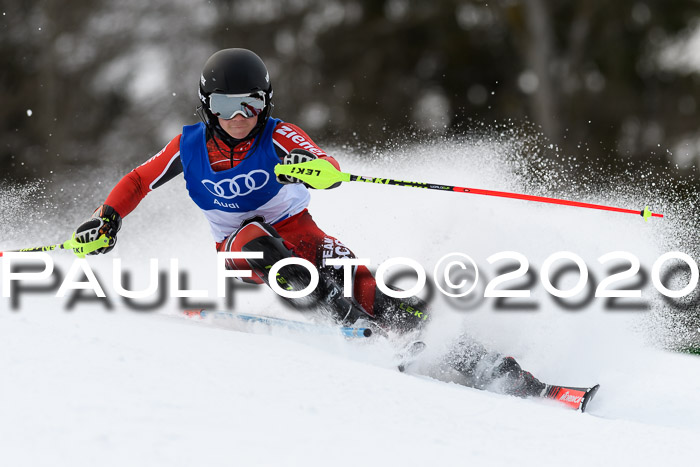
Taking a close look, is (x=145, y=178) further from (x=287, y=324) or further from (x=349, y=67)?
(x=349, y=67)

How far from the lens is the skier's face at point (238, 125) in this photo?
392cm

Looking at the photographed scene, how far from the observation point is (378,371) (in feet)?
10.3

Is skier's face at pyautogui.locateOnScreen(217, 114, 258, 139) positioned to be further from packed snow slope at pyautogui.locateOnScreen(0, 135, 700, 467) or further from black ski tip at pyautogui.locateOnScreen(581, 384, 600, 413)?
black ski tip at pyautogui.locateOnScreen(581, 384, 600, 413)

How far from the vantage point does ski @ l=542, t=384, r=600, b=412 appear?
12.3ft

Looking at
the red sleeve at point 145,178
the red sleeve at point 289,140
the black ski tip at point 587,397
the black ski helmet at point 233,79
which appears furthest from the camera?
the red sleeve at point 145,178

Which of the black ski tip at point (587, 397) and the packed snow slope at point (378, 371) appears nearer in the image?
the packed snow slope at point (378, 371)

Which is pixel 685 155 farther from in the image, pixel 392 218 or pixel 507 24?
pixel 392 218

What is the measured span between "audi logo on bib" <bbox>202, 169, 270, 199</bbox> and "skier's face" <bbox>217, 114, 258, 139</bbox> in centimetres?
19

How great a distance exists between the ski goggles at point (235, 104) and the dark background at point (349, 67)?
14.6 metres

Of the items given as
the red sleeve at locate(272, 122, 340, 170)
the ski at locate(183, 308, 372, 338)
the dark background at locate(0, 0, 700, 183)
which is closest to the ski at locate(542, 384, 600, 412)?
the ski at locate(183, 308, 372, 338)

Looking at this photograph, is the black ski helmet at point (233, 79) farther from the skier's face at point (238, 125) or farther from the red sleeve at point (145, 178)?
the red sleeve at point (145, 178)

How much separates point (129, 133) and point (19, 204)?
43.4 ft

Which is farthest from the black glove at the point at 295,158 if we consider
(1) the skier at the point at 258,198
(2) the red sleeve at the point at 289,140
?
(2) the red sleeve at the point at 289,140

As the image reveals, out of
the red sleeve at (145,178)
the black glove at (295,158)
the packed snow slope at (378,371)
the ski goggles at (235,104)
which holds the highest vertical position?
the ski goggles at (235,104)
